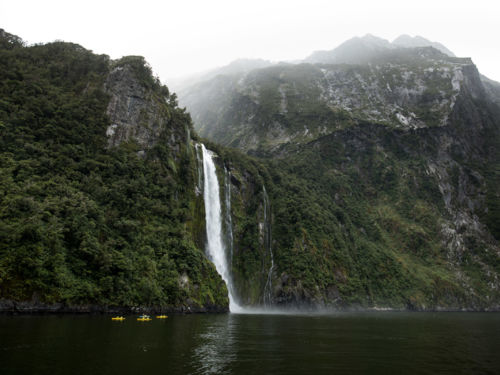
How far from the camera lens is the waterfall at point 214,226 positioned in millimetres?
52062

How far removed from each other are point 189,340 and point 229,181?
1757 inches

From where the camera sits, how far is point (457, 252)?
290ft

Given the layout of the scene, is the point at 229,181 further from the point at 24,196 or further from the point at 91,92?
the point at 24,196

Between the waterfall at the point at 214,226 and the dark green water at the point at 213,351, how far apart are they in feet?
89.1

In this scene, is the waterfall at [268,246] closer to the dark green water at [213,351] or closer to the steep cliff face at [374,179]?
the steep cliff face at [374,179]

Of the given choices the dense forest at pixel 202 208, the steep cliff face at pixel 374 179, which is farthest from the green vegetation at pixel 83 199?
the steep cliff face at pixel 374 179

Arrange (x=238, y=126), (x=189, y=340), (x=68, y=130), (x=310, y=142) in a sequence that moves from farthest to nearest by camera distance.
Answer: (x=238, y=126)
(x=310, y=142)
(x=68, y=130)
(x=189, y=340)

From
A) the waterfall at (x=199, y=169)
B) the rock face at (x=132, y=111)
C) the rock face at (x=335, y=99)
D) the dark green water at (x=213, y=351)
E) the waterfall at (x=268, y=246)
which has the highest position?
the rock face at (x=335, y=99)

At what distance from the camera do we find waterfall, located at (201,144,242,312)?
52062 mm

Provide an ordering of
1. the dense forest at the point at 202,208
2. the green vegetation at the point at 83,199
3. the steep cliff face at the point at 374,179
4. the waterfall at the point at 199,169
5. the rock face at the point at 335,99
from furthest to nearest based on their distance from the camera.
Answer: the rock face at the point at 335,99 < the steep cliff face at the point at 374,179 < the waterfall at the point at 199,169 < the dense forest at the point at 202,208 < the green vegetation at the point at 83,199

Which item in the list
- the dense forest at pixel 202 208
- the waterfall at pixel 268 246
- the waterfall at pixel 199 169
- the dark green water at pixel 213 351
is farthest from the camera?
the waterfall at pixel 268 246

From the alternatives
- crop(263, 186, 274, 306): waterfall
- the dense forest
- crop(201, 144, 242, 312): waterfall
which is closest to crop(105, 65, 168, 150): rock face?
the dense forest

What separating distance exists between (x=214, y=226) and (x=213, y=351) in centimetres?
3821

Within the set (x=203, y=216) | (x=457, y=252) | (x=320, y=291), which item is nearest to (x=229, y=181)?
(x=203, y=216)
